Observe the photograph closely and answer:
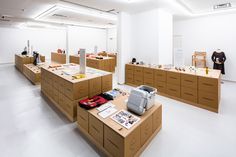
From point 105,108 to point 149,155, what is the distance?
0.98 m

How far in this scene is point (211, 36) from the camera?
6.34m

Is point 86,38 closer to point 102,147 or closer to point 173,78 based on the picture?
point 173,78

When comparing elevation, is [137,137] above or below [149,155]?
above

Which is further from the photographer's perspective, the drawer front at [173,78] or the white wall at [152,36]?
the white wall at [152,36]

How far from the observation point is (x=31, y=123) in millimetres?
3016

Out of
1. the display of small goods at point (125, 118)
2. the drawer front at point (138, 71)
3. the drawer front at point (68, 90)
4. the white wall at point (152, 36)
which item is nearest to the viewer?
the display of small goods at point (125, 118)

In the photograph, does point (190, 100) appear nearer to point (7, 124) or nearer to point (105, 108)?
point (105, 108)

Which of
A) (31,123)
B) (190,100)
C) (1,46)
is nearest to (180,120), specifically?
(190,100)

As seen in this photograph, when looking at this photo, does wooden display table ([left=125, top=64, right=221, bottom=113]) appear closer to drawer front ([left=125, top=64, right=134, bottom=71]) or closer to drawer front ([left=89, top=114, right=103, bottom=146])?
drawer front ([left=125, top=64, right=134, bottom=71])

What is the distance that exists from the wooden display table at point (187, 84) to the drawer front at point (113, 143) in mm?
2772

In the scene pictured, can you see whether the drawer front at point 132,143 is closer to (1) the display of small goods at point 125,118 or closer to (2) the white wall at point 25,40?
(1) the display of small goods at point 125,118

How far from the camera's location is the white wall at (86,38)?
39.4ft

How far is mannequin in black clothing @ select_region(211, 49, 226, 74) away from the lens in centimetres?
581

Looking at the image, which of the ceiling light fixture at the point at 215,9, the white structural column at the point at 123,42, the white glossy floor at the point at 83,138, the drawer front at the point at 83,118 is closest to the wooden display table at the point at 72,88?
the white glossy floor at the point at 83,138
